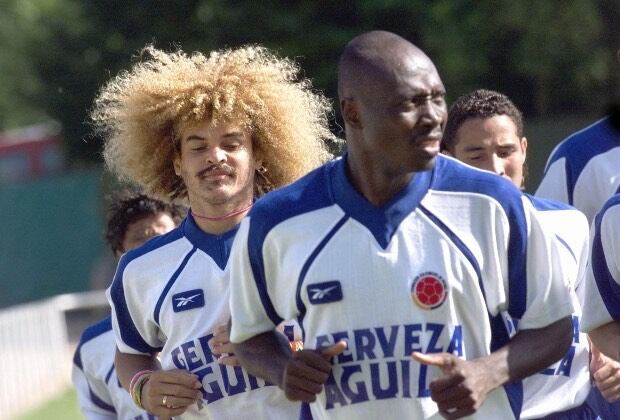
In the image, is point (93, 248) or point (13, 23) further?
point (13, 23)

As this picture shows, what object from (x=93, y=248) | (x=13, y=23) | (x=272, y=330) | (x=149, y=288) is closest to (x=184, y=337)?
(x=149, y=288)

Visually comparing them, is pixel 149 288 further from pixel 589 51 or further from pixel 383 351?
pixel 589 51

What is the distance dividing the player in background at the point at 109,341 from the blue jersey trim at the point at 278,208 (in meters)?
2.71

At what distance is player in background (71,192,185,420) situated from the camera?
7113 millimetres

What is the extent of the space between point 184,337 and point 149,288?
0.28m

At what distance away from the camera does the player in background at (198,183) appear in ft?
17.5

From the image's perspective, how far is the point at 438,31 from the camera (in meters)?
20.9

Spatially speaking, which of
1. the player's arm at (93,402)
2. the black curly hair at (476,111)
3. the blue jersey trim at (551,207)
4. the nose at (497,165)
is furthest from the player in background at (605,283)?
the player's arm at (93,402)

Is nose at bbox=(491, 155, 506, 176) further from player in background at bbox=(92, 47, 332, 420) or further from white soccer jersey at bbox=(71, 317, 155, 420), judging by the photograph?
white soccer jersey at bbox=(71, 317, 155, 420)

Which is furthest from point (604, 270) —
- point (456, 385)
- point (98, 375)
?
point (98, 375)

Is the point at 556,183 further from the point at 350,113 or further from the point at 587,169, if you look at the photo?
the point at 350,113

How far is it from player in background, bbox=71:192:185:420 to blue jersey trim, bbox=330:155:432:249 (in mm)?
2908

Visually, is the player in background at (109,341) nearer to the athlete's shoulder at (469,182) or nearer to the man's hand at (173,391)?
the man's hand at (173,391)

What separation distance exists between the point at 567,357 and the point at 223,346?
4.37 ft
